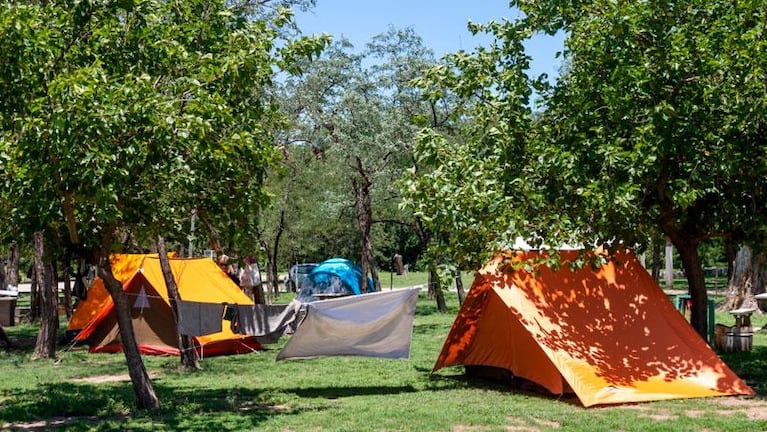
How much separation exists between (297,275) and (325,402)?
2941 cm

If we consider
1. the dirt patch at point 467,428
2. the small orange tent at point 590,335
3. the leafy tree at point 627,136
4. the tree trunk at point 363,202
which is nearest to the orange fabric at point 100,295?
the small orange tent at point 590,335

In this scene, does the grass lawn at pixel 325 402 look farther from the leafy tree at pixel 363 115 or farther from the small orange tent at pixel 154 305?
the leafy tree at pixel 363 115

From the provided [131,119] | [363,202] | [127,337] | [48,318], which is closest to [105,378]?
[48,318]

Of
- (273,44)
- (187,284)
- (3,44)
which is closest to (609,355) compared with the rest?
(273,44)

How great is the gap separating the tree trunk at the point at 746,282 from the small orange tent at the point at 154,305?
14079 millimetres

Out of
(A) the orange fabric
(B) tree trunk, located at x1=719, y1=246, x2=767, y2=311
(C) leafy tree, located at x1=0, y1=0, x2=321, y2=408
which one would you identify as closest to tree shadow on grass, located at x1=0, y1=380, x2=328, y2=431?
(C) leafy tree, located at x1=0, y1=0, x2=321, y2=408

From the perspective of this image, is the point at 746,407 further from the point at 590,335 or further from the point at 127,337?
the point at 127,337

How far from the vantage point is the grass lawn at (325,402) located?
30.9 feet

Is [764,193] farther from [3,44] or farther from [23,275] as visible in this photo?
[23,275]

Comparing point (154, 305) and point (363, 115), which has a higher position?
point (363, 115)

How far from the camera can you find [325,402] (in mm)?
11242

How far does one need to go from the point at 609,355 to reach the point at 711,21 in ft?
14.5

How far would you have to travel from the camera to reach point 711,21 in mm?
11109

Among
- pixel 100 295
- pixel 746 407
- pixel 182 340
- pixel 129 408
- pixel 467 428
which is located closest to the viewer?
pixel 467 428
